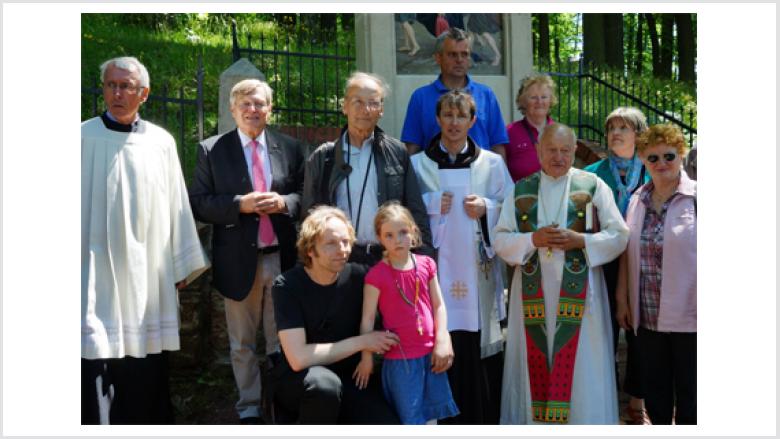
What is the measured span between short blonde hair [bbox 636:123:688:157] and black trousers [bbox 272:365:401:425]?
2125mm

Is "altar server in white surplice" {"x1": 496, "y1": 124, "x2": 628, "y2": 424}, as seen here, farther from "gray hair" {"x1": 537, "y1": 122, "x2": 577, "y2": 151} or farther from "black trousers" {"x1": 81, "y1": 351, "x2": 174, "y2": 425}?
"black trousers" {"x1": 81, "y1": 351, "x2": 174, "y2": 425}

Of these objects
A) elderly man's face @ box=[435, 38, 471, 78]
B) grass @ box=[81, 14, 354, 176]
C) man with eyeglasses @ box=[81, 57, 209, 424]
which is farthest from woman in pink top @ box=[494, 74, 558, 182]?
grass @ box=[81, 14, 354, 176]

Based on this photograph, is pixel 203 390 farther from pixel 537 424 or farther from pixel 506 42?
pixel 506 42

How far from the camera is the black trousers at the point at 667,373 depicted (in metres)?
4.60

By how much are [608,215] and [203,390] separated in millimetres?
3081

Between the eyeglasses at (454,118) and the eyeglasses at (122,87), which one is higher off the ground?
the eyeglasses at (122,87)

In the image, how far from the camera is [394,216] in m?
4.29

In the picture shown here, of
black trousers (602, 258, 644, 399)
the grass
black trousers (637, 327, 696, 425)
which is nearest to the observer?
black trousers (637, 327, 696, 425)

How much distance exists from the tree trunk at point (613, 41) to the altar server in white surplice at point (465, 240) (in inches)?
511

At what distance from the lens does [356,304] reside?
4328mm

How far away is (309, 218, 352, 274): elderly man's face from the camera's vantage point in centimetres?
421

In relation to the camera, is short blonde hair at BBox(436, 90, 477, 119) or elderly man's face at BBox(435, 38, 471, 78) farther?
elderly man's face at BBox(435, 38, 471, 78)

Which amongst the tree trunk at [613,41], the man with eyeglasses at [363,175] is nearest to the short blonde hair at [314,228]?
the man with eyeglasses at [363,175]

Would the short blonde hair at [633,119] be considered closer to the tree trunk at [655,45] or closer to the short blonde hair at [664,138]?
the short blonde hair at [664,138]
